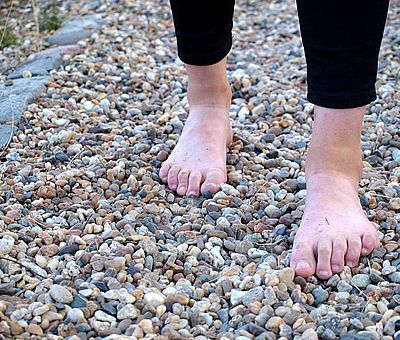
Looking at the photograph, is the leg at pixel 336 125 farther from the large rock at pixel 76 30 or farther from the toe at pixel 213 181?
the large rock at pixel 76 30

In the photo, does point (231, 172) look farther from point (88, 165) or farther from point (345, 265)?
point (345, 265)

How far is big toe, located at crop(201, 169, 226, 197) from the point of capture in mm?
1709

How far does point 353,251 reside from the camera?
55.1 inches

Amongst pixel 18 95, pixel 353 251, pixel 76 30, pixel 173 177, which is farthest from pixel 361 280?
pixel 76 30

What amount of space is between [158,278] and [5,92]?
1178 mm

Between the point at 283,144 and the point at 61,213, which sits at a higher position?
the point at 61,213

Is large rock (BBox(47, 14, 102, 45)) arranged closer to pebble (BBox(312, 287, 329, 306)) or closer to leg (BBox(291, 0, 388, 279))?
leg (BBox(291, 0, 388, 279))

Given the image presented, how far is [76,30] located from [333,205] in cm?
197

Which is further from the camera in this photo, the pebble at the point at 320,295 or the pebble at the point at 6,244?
the pebble at the point at 6,244

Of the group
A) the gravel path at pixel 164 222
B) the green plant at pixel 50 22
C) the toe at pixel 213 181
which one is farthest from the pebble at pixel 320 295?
the green plant at pixel 50 22

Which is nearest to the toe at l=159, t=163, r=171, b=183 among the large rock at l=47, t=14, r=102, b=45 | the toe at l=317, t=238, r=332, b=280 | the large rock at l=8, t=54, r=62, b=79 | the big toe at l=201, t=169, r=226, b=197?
the big toe at l=201, t=169, r=226, b=197

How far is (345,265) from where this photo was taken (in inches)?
55.4

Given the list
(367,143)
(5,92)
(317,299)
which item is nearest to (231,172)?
(367,143)

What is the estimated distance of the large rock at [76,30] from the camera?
2.99 m
